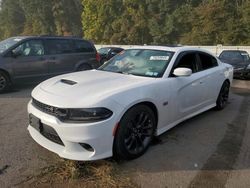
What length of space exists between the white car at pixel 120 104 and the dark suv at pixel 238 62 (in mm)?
7533

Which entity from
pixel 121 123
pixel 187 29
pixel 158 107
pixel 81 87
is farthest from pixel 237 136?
pixel 187 29

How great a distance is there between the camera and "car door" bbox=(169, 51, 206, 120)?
4711 millimetres

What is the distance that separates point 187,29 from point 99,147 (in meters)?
46.9

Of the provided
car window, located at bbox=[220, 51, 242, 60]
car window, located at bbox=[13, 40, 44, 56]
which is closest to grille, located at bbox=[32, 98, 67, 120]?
car window, located at bbox=[13, 40, 44, 56]

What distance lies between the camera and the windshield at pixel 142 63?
472 centimetres

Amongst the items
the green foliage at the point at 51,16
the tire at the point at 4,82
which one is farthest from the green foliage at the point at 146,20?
the tire at the point at 4,82

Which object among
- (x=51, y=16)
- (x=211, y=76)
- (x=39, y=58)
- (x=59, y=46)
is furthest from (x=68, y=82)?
(x=51, y=16)

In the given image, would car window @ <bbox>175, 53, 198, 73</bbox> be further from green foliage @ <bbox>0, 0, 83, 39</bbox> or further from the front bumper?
green foliage @ <bbox>0, 0, 83, 39</bbox>

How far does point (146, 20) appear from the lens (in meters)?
54.2

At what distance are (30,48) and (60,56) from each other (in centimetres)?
101

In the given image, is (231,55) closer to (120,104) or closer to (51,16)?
(120,104)

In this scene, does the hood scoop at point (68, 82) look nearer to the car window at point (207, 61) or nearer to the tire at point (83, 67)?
the car window at point (207, 61)

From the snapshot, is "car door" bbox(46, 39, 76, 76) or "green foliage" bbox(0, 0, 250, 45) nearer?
"car door" bbox(46, 39, 76, 76)

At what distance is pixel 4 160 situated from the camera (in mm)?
3961
